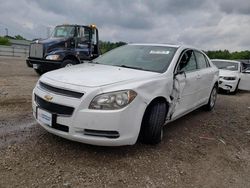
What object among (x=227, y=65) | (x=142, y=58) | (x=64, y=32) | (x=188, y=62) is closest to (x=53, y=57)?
(x=64, y=32)

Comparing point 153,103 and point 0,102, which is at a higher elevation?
point 153,103

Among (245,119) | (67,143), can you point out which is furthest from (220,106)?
(67,143)

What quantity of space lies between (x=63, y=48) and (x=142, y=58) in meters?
7.01

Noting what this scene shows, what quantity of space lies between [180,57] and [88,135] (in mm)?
2183

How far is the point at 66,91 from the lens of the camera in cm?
319

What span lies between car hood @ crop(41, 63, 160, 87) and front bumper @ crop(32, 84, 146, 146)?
253 mm

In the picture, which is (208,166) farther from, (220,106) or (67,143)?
(220,106)

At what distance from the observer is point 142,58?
14.6 ft

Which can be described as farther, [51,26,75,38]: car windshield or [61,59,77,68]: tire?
[51,26,75,38]: car windshield

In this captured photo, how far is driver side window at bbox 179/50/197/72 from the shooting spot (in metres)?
4.52

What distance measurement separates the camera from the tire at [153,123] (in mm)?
3557

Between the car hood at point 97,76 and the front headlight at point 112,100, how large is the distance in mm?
183

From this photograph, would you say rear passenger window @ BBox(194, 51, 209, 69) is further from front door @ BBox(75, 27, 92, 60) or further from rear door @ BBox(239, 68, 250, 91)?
front door @ BBox(75, 27, 92, 60)

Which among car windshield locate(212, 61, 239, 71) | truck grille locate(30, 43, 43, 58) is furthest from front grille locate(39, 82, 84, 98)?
car windshield locate(212, 61, 239, 71)
